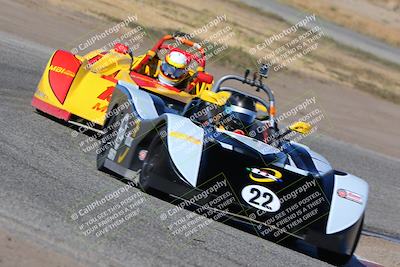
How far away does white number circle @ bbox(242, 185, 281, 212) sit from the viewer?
26.8ft

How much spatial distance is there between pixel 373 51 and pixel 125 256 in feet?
108

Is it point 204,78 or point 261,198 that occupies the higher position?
point 261,198

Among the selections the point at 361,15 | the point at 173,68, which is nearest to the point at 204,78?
the point at 173,68

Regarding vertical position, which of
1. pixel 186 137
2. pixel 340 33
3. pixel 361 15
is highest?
pixel 186 137

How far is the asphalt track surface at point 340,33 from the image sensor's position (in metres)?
37.8

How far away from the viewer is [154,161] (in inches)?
331

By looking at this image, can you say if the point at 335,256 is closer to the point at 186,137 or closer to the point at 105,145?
the point at 186,137

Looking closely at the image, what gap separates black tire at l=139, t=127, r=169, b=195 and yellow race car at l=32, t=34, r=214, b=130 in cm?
298

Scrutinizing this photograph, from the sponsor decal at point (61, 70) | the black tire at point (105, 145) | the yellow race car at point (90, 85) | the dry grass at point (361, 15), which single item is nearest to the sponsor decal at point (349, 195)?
the black tire at point (105, 145)

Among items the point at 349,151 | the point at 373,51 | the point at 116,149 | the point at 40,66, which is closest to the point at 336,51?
the point at 373,51

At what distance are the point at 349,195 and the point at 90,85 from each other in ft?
15.2

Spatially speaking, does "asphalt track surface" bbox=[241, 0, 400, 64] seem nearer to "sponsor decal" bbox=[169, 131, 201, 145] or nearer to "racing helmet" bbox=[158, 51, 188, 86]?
"racing helmet" bbox=[158, 51, 188, 86]

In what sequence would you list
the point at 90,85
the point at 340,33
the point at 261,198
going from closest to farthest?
the point at 261,198 → the point at 90,85 → the point at 340,33

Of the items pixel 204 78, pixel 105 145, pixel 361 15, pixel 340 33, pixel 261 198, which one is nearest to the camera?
pixel 261 198
